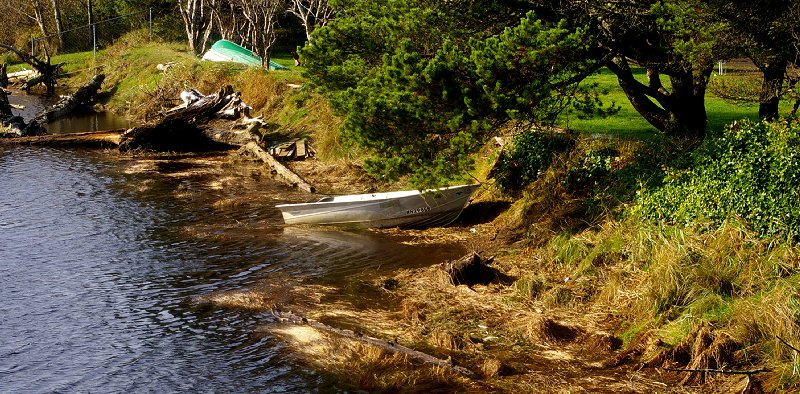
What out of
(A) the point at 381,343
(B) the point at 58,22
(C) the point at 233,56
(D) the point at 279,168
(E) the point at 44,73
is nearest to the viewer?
(A) the point at 381,343

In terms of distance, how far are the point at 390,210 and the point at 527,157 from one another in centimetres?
298

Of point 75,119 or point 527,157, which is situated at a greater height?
point 75,119

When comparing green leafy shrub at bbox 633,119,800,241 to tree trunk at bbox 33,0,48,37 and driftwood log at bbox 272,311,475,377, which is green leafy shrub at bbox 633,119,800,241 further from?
tree trunk at bbox 33,0,48,37

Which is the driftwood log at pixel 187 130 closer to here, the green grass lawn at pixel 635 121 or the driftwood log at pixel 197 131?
the driftwood log at pixel 197 131

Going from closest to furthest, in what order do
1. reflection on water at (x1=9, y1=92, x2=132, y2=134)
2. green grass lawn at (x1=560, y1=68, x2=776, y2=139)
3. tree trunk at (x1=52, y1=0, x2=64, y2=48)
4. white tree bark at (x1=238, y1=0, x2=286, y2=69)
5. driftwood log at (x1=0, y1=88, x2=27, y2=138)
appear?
green grass lawn at (x1=560, y1=68, x2=776, y2=139)
driftwood log at (x1=0, y1=88, x2=27, y2=138)
reflection on water at (x1=9, y1=92, x2=132, y2=134)
white tree bark at (x1=238, y1=0, x2=286, y2=69)
tree trunk at (x1=52, y1=0, x2=64, y2=48)

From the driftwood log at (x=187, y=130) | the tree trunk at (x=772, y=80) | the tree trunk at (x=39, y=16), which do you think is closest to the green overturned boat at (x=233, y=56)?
the driftwood log at (x=187, y=130)

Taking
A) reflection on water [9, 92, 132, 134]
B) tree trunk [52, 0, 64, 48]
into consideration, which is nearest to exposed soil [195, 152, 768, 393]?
reflection on water [9, 92, 132, 134]

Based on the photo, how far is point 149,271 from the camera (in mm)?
15469

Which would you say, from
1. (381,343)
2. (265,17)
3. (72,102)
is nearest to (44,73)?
(72,102)

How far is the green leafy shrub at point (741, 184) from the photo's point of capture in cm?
1252

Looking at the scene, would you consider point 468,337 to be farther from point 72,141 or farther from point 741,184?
point 72,141

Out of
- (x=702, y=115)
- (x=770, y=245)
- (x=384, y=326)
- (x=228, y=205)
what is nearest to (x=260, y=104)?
(x=228, y=205)

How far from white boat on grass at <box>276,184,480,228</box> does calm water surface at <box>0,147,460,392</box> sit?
0.42 metres

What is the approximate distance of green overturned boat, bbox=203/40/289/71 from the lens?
37000mm
